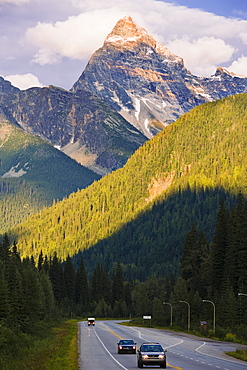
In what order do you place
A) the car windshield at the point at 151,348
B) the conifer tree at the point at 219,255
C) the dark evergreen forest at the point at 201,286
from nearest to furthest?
the car windshield at the point at 151,348
the dark evergreen forest at the point at 201,286
the conifer tree at the point at 219,255

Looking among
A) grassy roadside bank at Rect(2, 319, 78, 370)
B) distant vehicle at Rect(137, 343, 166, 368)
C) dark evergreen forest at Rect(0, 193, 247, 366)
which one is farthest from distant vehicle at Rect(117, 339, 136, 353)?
distant vehicle at Rect(137, 343, 166, 368)

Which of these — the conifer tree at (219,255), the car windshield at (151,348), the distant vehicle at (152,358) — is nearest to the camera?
the distant vehicle at (152,358)

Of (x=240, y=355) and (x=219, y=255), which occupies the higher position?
(x=219, y=255)

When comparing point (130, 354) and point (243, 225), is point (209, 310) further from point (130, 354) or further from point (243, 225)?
point (130, 354)

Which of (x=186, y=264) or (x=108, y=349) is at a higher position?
(x=186, y=264)

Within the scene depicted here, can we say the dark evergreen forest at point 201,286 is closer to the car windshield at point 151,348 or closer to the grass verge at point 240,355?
the grass verge at point 240,355

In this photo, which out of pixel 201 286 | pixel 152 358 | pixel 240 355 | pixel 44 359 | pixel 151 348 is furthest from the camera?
pixel 201 286

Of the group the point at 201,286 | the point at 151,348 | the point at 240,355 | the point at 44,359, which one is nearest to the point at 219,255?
the point at 201,286

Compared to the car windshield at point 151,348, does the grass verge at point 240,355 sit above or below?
below

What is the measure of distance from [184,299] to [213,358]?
85.5m

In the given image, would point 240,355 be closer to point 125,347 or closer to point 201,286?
point 125,347

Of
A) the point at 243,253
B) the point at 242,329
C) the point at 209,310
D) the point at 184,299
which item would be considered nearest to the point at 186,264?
the point at 184,299

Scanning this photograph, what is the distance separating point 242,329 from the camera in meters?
101

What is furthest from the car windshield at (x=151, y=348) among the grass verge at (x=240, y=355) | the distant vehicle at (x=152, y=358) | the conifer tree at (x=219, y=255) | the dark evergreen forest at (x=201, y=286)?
the conifer tree at (x=219, y=255)
